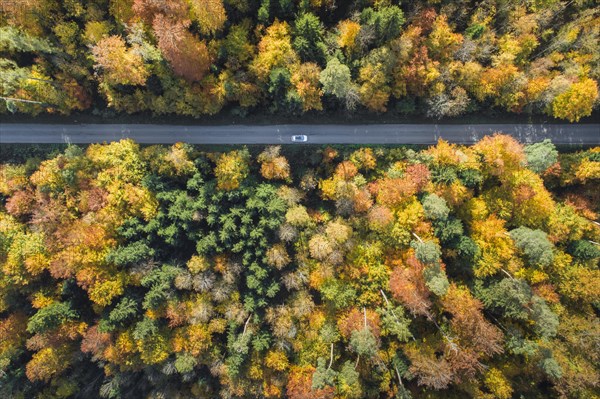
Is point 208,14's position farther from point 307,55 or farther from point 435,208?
point 435,208

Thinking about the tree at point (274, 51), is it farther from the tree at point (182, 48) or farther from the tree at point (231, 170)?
the tree at point (231, 170)

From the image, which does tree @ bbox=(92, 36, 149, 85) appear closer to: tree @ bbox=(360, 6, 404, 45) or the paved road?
the paved road

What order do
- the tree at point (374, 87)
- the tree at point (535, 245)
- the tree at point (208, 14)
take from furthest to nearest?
the tree at point (374, 87) → the tree at point (535, 245) → the tree at point (208, 14)

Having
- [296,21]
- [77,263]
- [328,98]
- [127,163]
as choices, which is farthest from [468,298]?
[77,263]

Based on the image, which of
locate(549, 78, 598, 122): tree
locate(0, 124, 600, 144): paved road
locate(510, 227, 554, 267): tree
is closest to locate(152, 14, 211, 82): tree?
locate(0, 124, 600, 144): paved road

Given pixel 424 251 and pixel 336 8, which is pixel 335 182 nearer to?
pixel 424 251

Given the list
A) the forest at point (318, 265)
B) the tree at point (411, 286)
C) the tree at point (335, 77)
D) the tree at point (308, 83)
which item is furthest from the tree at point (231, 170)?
the tree at point (411, 286)

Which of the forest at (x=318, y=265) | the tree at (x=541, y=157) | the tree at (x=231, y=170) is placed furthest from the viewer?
the tree at (x=231, y=170)
